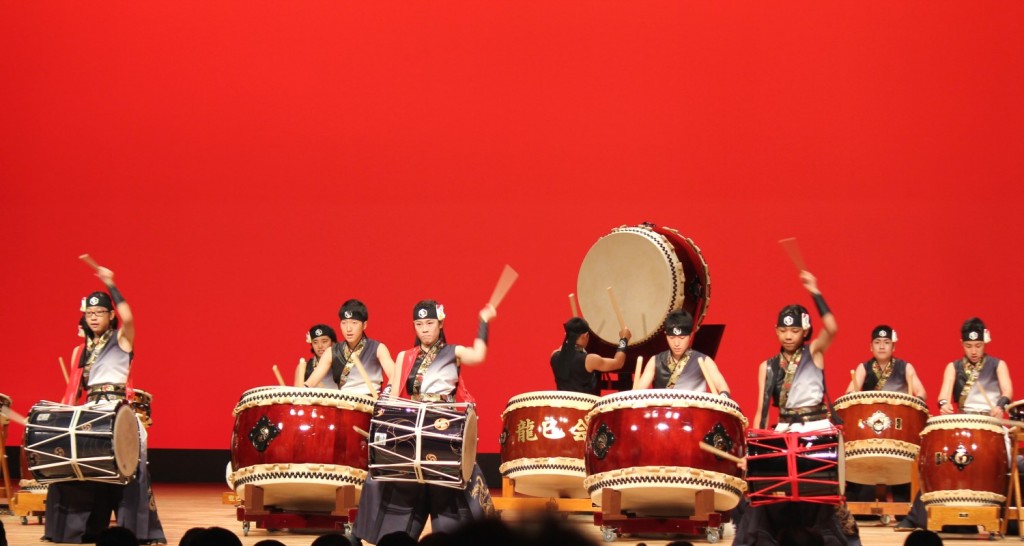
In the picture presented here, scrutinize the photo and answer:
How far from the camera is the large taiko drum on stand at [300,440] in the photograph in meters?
4.56

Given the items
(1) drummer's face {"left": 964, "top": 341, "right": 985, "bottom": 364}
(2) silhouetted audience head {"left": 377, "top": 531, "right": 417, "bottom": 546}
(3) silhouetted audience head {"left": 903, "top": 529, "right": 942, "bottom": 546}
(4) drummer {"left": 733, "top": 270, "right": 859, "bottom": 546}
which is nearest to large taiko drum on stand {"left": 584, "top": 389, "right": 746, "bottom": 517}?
(4) drummer {"left": 733, "top": 270, "right": 859, "bottom": 546}

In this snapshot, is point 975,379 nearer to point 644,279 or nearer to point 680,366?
point 644,279

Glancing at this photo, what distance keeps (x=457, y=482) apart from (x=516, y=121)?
346cm

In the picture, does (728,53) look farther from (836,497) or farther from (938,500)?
(836,497)

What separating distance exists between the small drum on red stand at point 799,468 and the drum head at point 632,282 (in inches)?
50.4

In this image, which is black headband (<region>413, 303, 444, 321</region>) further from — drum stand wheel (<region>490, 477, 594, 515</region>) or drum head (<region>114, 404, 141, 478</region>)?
drum stand wheel (<region>490, 477, 594, 515</region>)

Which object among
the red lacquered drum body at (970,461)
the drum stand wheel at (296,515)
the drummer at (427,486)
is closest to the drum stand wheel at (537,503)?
the drum stand wheel at (296,515)

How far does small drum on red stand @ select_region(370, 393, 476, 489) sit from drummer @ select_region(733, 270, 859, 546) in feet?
3.36

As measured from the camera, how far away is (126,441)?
459 cm

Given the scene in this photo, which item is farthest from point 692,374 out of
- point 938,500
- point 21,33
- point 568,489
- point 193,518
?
point 21,33

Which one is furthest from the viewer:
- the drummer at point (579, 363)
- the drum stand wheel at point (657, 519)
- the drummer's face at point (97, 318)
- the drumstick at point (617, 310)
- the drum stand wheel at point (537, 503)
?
the drum stand wheel at point (537, 503)

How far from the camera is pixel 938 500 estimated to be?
5.56m

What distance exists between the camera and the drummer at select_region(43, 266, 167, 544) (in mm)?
4680

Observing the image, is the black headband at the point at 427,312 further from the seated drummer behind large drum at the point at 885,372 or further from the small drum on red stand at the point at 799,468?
the seated drummer behind large drum at the point at 885,372
